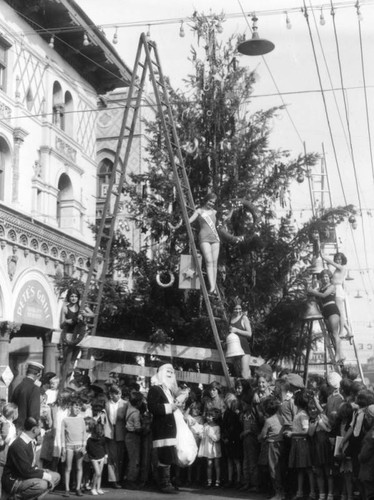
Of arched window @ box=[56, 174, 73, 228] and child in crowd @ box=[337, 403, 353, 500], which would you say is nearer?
child in crowd @ box=[337, 403, 353, 500]

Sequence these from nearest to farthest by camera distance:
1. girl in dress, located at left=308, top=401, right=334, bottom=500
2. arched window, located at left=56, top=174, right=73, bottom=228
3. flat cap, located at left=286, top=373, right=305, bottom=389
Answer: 1. girl in dress, located at left=308, top=401, right=334, bottom=500
2. flat cap, located at left=286, top=373, right=305, bottom=389
3. arched window, located at left=56, top=174, right=73, bottom=228

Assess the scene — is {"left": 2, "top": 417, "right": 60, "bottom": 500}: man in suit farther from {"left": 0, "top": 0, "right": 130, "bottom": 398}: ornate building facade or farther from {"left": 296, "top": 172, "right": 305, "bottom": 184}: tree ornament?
{"left": 0, "top": 0, "right": 130, "bottom": 398}: ornate building facade

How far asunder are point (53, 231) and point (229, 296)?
9.18 m

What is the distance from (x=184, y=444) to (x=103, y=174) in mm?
22287

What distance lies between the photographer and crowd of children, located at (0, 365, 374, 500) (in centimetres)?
862

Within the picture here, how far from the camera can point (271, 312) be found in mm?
13883

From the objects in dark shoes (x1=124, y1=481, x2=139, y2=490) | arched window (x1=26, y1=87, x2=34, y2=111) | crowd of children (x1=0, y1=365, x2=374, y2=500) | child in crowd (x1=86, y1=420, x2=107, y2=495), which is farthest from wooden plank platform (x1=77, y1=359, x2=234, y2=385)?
arched window (x1=26, y1=87, x2=34, y2=111)

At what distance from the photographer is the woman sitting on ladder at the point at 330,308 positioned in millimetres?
12250

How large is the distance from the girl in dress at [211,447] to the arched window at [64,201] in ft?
45.8

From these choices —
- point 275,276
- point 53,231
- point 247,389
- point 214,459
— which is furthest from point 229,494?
point 53,231

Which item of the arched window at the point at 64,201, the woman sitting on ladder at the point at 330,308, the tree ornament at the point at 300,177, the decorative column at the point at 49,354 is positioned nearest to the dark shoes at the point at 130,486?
the woman sitting on ladder at the point at 330,308

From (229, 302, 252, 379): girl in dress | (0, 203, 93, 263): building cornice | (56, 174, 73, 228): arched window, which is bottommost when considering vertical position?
(229, 302, 252, 379): girl in dress

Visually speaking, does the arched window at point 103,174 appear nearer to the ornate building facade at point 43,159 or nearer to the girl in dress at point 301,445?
the ornate building facade at point 43,159

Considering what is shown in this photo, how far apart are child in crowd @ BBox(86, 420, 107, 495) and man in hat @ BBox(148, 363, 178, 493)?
84 centimetres
